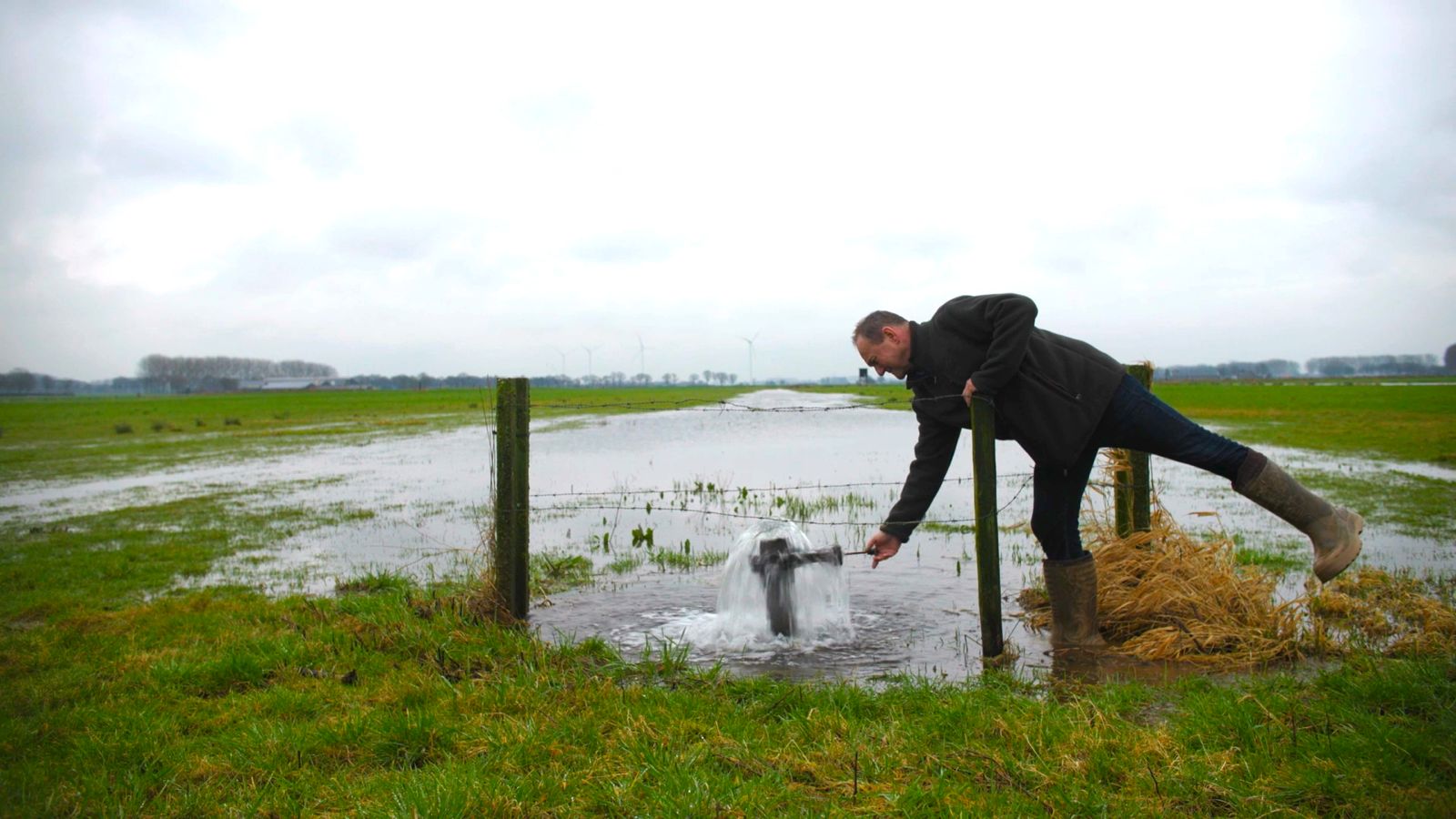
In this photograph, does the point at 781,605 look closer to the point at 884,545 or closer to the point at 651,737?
the point at 884,545

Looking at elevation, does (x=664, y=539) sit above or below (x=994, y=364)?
below

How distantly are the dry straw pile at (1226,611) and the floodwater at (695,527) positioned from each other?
1.57ft

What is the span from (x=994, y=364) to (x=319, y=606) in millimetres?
5787

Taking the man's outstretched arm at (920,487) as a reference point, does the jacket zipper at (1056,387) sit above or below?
above

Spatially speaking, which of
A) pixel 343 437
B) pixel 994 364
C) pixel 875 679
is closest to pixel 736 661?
pixel 875 679

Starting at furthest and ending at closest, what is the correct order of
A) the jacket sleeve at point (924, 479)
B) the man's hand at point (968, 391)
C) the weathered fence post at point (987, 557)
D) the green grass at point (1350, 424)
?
the green grass at point (1350, 424)
the jacket sleeve at point (924, 479)
the weathered fence post at point (987, 557)
the man's hand at point (968, 391)

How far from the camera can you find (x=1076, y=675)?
18.8ft

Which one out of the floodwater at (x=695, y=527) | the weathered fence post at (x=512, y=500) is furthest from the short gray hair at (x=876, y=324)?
the weathered fence post at (x=512, y=500)

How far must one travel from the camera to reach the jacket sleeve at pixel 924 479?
6223mm

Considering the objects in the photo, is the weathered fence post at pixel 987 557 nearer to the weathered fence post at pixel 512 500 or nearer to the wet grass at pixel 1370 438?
the wet grass at pixel 1370 438

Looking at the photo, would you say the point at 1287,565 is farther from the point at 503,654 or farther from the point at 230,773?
the point at 230,773

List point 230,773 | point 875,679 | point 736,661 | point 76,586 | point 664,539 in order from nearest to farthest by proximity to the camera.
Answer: point 230,773 → point 875,679 → point 736,661 → point 76,586 → point 664,539

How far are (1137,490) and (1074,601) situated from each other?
166 centimetres

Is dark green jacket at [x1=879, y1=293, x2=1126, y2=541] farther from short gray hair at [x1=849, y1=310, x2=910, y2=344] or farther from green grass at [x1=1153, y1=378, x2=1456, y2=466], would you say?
green grass at [x1=1153, y1=378, x2=1456, y2=466]
